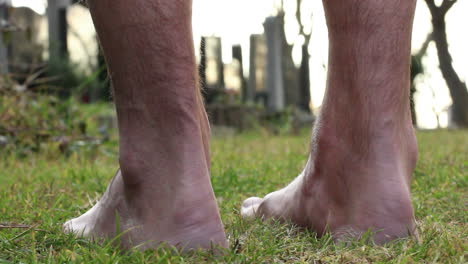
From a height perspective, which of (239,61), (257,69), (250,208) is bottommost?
(250,208)

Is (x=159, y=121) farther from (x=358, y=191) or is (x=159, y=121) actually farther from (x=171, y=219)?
(x=358, y=191)

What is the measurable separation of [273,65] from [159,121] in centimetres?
806

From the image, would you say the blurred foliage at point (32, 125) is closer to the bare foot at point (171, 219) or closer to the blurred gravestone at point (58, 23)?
the bare foot at point (171, 219)

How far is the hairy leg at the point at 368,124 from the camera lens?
1.06 meters

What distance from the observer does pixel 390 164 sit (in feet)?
3.51

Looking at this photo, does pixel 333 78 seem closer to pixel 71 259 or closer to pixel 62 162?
pixel 71 259

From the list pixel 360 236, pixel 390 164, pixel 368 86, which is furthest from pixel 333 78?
pixel 360 236

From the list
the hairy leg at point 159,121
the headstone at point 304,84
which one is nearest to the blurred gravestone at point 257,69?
A: the headstone at point 304,84

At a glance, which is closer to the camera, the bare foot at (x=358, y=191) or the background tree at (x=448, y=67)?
the bare foot at (x=358, y=191)

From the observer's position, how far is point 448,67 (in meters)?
10.0

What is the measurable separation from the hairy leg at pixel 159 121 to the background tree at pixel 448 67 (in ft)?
28.8

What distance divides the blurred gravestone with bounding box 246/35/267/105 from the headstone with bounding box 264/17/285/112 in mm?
300

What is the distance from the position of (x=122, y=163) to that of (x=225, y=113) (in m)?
6.11

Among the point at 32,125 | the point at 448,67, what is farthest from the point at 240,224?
the point at 448,67
